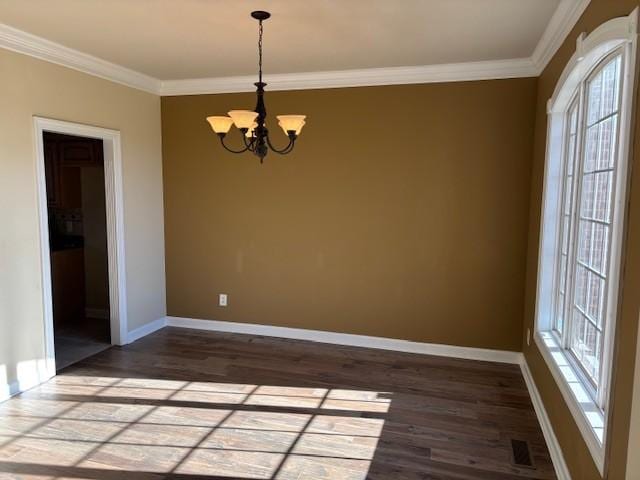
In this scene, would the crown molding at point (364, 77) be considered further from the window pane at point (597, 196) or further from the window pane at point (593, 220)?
the window pane at point (597, 196)

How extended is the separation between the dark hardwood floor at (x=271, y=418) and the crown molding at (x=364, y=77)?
2.56 metres

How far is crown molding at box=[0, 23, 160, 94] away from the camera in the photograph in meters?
3.25

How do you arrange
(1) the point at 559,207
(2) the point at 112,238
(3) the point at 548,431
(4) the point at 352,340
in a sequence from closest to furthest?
(3) the point at 548,431
(1) the point at 559,207
(2) the point at 112,238
(4) the point at 352,340

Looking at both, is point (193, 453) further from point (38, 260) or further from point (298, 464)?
point (38, 260)

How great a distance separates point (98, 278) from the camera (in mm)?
5473

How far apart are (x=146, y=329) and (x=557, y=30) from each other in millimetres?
4535

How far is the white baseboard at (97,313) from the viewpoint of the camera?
5523mm

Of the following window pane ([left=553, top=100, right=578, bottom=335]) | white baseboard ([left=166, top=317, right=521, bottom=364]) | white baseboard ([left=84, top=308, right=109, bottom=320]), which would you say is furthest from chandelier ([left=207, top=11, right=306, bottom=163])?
white baseboard ([left=84, top=308, right=109, bottom=320])

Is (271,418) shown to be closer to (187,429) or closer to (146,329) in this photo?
(187,429)

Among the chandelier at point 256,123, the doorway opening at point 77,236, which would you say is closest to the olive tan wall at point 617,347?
the chandelier at point 256,123

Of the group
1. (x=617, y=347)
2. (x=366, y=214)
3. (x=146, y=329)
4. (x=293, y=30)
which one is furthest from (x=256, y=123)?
(x=146, y=329)

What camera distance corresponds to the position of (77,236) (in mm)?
5680

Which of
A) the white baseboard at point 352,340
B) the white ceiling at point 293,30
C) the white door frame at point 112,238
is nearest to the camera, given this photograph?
the white ceiling at point 293,30

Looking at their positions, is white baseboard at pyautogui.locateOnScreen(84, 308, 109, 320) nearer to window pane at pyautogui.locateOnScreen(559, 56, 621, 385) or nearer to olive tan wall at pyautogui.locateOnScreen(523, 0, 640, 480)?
olive tan wall at pyautogui.locateOnScreen(523, 0, 640, 480)
